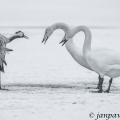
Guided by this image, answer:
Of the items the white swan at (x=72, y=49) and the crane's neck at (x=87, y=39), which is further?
the white swan at (x=72, y=49)

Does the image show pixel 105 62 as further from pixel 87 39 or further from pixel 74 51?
pixel 74 51

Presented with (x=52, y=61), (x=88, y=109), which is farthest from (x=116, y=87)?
(x=52, y=61)

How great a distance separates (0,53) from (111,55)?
7.72 ft

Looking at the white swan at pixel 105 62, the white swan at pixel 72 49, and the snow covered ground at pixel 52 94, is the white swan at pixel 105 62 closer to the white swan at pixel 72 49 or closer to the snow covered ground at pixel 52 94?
the snow covered ground at pixel 52 94

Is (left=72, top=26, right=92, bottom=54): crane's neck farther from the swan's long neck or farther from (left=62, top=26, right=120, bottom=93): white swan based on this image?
the swan's long neck

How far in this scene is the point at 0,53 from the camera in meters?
8.57

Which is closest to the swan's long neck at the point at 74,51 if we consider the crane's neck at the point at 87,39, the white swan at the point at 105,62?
the crane's neck at the point at 87,39

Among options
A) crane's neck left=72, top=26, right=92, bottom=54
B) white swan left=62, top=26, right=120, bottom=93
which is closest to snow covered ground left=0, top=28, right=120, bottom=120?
white swan left=62, top=26, right=120, bottom=93

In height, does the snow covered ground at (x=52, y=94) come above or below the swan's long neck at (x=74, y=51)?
below

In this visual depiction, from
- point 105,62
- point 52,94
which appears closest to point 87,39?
point 105,62

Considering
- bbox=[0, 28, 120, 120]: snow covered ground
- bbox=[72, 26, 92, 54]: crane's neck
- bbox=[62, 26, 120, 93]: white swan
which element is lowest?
bbox=[0, 28, 120, 120]: snow covered ground

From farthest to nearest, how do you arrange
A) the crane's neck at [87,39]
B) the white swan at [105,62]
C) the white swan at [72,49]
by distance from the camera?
the white swan at [72,49] → the crane's neck at [87,39] → the white swan at [105,62]

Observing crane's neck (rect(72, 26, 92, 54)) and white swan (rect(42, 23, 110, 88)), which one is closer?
crane's neck (rect(72, 26, 92, 54))

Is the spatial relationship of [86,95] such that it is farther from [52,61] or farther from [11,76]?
[52,61]
